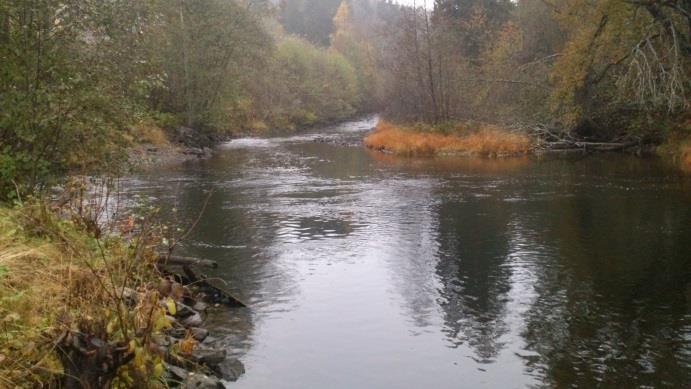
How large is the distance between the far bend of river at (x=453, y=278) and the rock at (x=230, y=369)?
164mm

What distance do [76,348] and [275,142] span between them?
41914 mm

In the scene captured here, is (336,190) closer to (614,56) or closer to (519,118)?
(614,56)

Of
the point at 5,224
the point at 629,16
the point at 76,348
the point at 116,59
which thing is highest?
the point at 629,16

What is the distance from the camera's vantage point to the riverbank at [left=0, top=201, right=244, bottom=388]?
246 inches

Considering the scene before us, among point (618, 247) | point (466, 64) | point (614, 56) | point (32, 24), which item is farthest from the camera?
point (466, 64)

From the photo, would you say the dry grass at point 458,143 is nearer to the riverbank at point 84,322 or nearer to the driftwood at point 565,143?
the driftwood at point 565,143

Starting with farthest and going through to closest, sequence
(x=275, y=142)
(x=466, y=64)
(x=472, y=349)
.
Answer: (x=275, y=142) → (x=466, y=64) → (x=472, y=349)

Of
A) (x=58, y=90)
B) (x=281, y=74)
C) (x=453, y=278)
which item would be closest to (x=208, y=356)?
(x=453, y=278)

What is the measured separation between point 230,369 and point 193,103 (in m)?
38.3

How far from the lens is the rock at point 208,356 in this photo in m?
8.48

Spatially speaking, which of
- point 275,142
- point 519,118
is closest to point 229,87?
point 275,142

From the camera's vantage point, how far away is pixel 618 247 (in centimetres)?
1523

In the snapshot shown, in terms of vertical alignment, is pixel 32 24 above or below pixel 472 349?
above

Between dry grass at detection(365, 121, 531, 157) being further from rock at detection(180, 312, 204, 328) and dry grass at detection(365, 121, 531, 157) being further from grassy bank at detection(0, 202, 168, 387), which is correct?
grassy bank at detection(0, 202, 168, 387)
